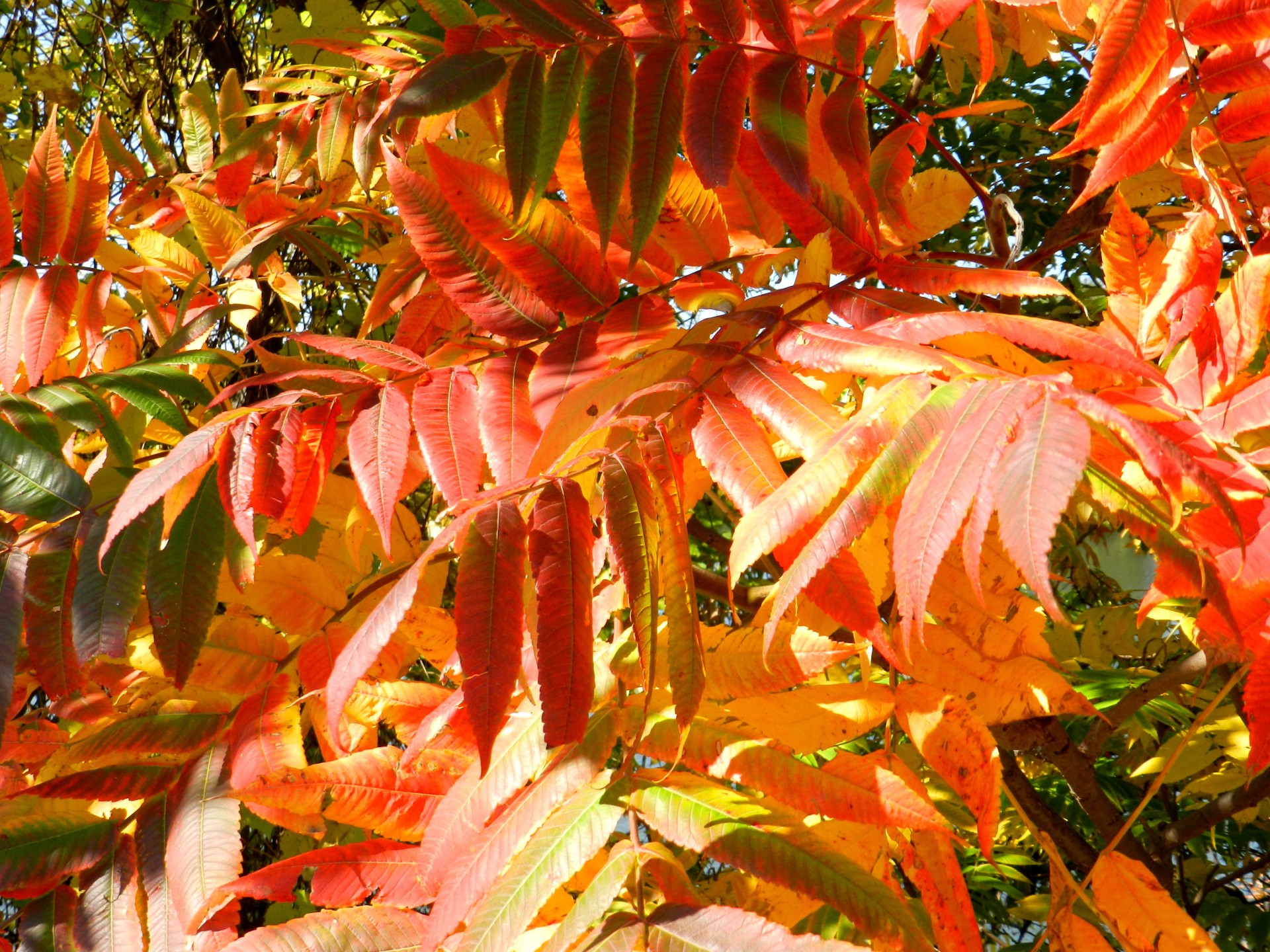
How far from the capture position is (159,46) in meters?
3.30

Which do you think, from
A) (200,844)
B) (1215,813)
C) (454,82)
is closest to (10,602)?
(200,844)

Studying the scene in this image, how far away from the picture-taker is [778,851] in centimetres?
67

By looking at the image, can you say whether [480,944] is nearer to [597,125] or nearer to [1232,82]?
[597,125]

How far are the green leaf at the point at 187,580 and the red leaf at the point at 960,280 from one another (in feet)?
2.03

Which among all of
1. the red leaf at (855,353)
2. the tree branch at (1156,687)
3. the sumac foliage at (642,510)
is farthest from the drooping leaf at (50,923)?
the tree branch at (1156,687)

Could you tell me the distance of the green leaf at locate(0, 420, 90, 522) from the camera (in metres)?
0.91

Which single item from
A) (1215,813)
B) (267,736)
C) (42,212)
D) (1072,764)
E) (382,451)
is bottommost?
(1215,813)

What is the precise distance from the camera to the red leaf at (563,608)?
641mm

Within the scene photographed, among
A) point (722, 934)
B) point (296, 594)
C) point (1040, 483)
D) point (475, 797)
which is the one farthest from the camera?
point (296, 594)

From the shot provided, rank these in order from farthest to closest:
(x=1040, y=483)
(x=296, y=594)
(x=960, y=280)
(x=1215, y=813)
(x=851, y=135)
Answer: (x=1215, y=813) → (x=296, y=594) → (x=851, y=135) → (x=960, y=280) → (x=1040, y=483)

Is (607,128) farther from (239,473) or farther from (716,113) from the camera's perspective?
(239,473)

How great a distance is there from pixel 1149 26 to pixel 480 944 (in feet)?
2.61

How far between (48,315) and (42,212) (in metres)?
0.16

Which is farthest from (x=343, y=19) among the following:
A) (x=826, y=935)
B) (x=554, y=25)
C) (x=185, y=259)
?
(x=826, y=935)
